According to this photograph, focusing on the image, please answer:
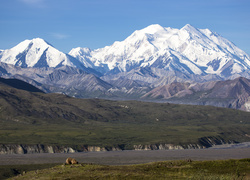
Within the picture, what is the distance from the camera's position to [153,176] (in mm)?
101000

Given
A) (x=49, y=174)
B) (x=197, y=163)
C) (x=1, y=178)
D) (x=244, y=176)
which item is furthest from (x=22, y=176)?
(x=1, y=178)

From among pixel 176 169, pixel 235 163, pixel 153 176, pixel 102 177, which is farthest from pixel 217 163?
pixel 102 177

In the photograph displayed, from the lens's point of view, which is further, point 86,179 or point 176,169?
point 176,169

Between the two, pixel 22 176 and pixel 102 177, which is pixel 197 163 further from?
pixel 22 176

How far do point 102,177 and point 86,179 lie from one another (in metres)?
3.38

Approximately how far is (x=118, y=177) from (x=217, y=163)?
32064 millimetres

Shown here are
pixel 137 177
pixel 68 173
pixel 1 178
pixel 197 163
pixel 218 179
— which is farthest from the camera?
pixel 1 178

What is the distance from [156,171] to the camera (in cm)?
11006

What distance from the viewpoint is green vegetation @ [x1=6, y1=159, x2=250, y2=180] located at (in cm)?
10250

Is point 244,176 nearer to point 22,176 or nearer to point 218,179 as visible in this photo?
point 218,179

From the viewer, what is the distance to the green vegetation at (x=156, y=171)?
102500 mm

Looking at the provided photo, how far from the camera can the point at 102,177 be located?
101375 millimetres

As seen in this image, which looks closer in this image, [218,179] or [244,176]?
[218,179]

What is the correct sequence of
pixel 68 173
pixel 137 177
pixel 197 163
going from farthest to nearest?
pixel 197 163 → pixel 68 173 → pixel 137 177
